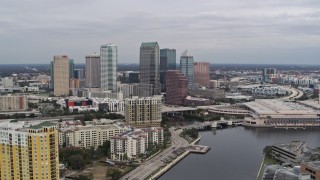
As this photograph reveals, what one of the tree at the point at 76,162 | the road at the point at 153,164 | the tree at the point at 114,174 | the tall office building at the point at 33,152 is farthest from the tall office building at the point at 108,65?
the tall office building at the point at 33,152

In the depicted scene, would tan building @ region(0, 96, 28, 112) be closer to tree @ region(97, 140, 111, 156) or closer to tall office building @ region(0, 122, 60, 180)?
tree @ region(97, 140, 111, 156)

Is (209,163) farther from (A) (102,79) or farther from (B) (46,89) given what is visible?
(B) (46,89)

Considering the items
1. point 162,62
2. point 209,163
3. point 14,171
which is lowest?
point 209,163

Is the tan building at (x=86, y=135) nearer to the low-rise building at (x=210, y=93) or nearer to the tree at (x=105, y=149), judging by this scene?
the tree at (x=105, y=149)

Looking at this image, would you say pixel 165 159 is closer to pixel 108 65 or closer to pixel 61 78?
pixel 108 65

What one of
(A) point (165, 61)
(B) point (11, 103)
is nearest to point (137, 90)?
(A) point (165, 61)

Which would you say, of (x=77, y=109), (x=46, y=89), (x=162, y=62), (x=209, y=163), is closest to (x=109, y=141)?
(x=209, y=163)
